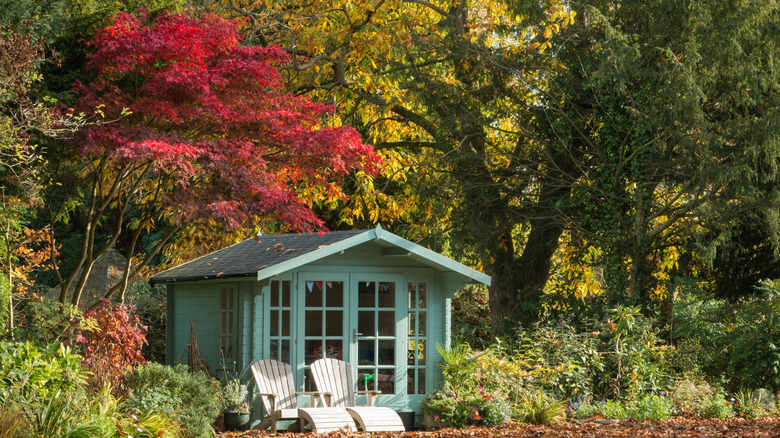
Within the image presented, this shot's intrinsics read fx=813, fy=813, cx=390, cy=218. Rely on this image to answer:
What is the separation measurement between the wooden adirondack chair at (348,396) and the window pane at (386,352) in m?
0.57

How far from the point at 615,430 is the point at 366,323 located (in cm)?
326

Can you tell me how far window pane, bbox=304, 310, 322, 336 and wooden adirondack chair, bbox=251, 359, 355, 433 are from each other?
646mm

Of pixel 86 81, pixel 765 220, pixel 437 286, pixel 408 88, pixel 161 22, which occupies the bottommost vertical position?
pixel 437 286

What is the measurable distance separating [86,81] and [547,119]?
7348mm

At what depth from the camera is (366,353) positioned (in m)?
10.3

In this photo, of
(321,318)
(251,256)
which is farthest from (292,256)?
(251,256)

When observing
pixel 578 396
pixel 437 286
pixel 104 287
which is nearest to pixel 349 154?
pixel 437 286

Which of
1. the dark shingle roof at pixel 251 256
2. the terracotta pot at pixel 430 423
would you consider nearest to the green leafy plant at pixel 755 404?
the terracotta pot at pixel 430 423

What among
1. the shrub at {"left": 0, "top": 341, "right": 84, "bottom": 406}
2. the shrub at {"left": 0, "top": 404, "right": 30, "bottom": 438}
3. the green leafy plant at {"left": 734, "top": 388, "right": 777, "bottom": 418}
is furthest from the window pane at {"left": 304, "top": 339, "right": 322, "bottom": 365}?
the green leafy plant at {"left": 734, "top": 388, "right": 777, "bottom": 418}

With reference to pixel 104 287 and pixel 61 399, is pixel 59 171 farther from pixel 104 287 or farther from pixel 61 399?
pixel 104 287

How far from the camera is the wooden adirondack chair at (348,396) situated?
916 centimetres

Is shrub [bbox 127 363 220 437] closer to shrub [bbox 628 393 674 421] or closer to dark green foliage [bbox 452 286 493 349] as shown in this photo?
shrub [bbox 628 393 674 421]

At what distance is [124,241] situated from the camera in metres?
21.8

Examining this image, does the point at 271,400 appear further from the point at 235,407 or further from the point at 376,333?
the point at 376,333
